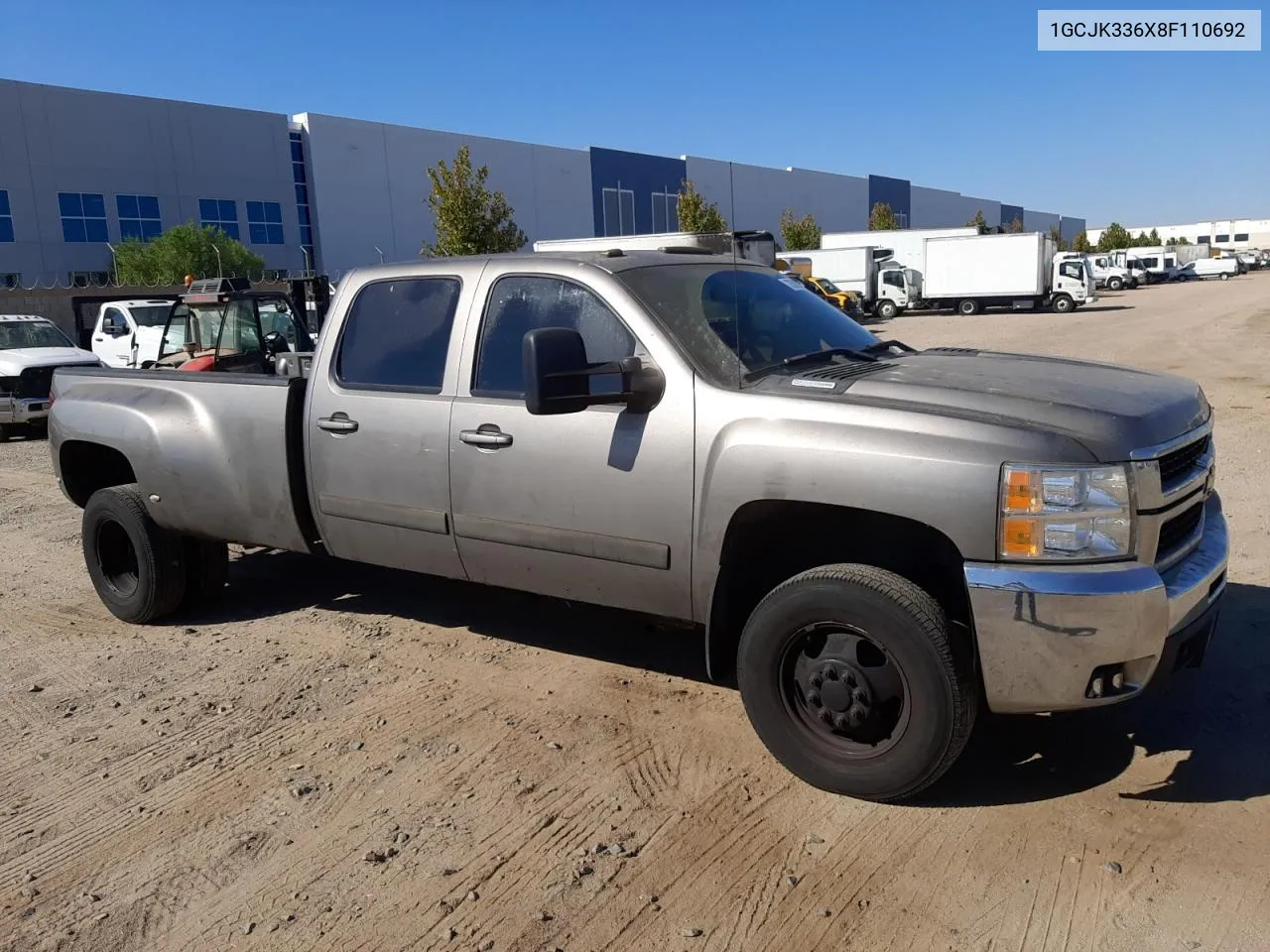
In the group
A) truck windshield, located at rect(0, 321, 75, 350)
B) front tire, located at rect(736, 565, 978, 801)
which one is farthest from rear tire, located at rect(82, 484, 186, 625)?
truck windshield, located at rect(0, 321, 75, 350)

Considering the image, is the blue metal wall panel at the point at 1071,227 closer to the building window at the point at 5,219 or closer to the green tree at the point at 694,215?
the green tree at the point at 694,215

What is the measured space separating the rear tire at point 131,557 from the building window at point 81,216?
44.1 meters

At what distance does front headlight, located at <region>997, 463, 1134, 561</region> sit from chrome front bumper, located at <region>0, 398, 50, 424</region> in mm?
14485

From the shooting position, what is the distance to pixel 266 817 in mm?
3582

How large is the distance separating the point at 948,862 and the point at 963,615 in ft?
2.68

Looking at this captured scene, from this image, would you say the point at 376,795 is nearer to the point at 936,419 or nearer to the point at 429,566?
the point at 429,566

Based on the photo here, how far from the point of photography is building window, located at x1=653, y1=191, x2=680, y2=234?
201ft

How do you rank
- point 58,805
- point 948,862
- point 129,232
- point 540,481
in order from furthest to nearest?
point 129,232
point 540,481
point 58,805
point 948,862

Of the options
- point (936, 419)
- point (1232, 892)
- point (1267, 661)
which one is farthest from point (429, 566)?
point (1267, 661)

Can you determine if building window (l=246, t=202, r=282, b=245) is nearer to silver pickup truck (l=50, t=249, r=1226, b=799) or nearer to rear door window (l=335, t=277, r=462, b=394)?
silver pickup truck (l=50, t=249, r=1226, b=799)

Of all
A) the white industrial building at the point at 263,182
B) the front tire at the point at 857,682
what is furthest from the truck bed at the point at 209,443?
the white industrial building at the point at 263,182

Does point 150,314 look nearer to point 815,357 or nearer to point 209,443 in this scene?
point 209,443

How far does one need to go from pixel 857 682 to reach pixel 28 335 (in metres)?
16.2

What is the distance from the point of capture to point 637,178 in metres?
63.8
